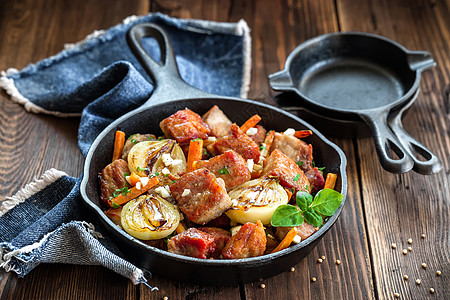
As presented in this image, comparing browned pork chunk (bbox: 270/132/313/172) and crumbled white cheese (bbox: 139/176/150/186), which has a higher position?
browned pork chunk (bbox: 270/132/313/172)

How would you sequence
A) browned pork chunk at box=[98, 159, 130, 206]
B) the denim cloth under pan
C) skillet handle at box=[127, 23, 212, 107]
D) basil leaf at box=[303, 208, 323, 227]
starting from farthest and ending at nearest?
skillet handle at box=[127, 23, 212, 107] < browned pork chunk at box=[98, 159, 130, 206] < the denim cloth under pan < basil leaf at box=[303, 208, 323, 227]

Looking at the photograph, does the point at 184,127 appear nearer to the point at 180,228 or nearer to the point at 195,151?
the point at 195,151

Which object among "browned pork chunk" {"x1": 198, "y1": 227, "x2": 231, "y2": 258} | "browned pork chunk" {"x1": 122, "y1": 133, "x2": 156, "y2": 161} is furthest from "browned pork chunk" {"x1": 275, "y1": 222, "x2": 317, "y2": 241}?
"browned pork chunk" {"x1": 122, "y1": 133, "x2": 156, "y2": 161}

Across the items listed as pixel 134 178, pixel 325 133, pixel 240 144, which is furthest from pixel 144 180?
pixel 325 133

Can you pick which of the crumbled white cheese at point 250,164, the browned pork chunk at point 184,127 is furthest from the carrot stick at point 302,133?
the browned pork chunk at point 184,127

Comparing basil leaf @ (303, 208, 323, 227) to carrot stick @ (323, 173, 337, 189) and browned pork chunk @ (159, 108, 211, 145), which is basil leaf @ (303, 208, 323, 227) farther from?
browned pork chunk @ (159, 108, 211, 145)

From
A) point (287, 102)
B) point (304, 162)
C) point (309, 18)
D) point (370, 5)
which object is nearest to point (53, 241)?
point (304, 162)

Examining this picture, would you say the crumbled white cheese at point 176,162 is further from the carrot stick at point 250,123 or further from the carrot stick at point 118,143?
the carrot stick at point 250,123
